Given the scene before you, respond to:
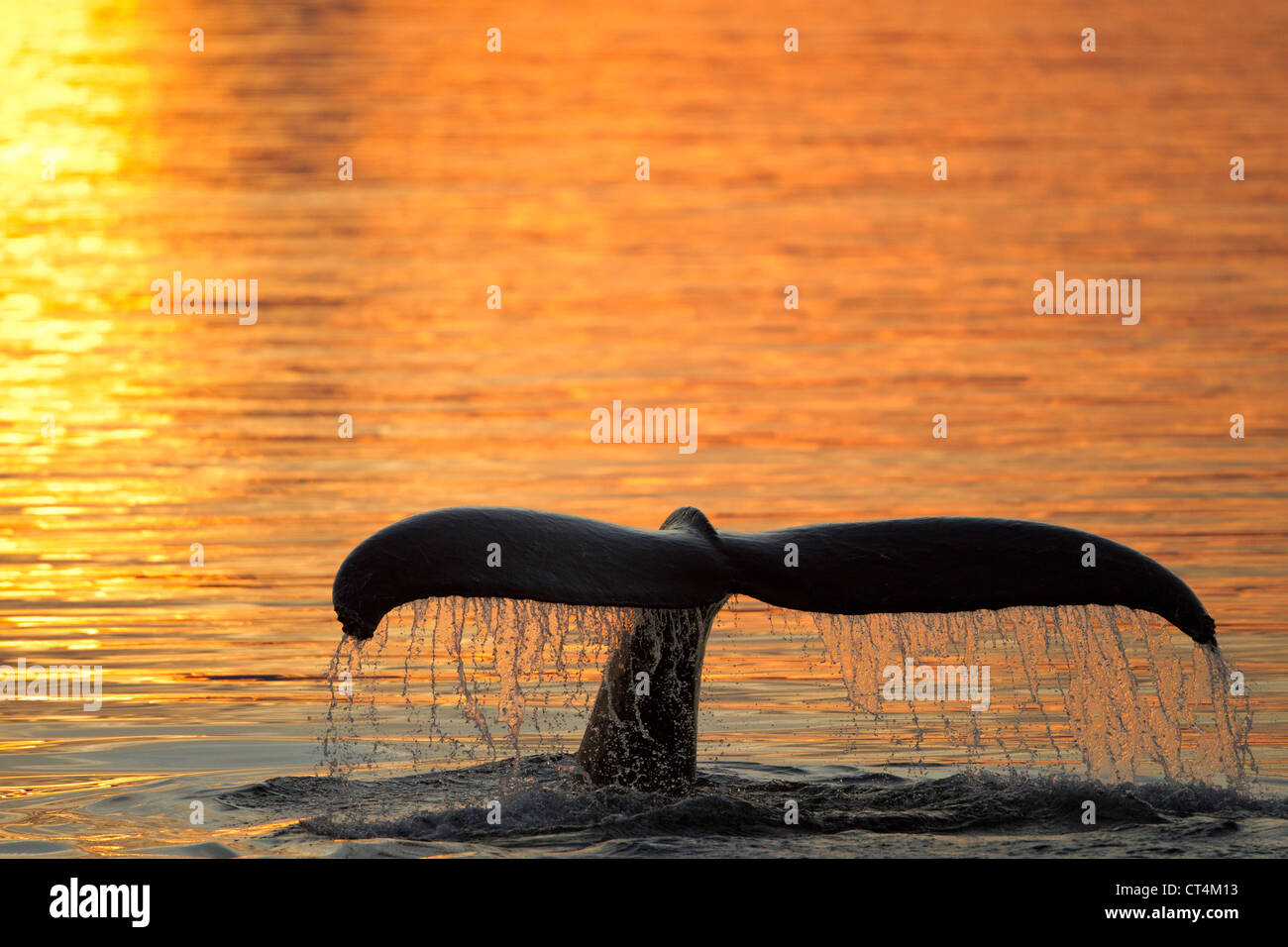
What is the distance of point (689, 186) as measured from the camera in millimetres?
32438

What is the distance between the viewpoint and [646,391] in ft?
65.6

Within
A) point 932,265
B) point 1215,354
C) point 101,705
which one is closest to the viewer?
point 101,705

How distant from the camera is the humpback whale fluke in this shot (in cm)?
569

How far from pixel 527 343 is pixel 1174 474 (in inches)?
353

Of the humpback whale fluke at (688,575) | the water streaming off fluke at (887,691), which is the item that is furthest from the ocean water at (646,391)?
the humpback whale fluke at (688,575)

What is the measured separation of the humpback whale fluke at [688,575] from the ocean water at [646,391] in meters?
0.22

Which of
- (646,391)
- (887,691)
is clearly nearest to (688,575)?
(887,691)

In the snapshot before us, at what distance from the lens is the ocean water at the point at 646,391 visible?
26.6 ft

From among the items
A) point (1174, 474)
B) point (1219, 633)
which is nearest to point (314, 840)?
point (1219, 633)

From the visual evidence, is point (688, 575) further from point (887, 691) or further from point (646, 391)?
point (646, 391)

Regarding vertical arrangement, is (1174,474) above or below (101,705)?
above

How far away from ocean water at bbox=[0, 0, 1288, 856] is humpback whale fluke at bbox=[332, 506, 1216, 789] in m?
0.22

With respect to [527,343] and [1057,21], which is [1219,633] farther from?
[1057,21]

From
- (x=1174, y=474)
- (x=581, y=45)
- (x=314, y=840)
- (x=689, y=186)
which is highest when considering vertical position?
(x=581, y=45)
